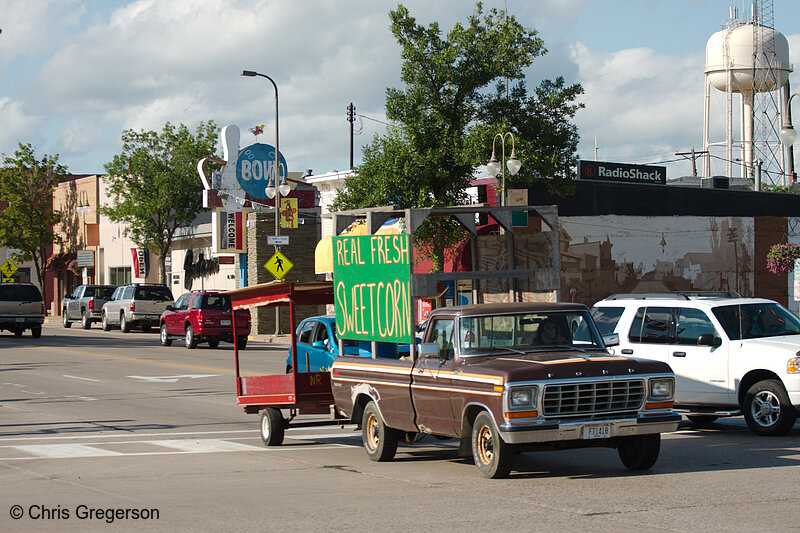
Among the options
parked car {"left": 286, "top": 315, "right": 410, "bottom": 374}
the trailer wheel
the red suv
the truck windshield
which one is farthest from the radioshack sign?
the truck windshield

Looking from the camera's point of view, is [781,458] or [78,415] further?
[78,415]

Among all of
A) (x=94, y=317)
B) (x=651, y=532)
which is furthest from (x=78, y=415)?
(x=94, y=317)

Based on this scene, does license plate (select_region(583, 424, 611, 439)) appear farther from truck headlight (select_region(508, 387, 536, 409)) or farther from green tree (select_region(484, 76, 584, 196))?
green tree (select_region(484, 76, 584, 196))

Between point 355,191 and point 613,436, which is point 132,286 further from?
point 613,436

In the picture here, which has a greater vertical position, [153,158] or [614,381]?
[153,158]

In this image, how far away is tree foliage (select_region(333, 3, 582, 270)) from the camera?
30.2m

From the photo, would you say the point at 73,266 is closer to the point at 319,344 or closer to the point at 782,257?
the point at 782,257

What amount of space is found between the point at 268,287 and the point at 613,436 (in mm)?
5622

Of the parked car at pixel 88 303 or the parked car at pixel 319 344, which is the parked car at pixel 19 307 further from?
the parked car at pixel 319 344

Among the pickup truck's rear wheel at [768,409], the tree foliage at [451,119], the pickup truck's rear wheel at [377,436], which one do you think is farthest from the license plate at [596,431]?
the tree foliage at [451,119]

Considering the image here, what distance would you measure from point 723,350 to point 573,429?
4784mm

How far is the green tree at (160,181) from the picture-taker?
55.6 m

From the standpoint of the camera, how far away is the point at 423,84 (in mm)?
30859

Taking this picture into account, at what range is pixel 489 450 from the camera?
10.0m
